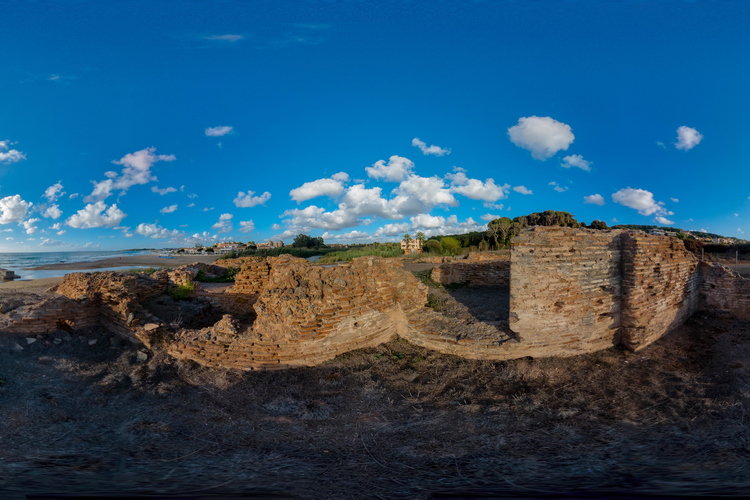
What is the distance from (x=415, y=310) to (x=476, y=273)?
25.4 ft

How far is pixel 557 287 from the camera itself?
5.54m

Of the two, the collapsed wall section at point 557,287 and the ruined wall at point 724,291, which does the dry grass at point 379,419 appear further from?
the ruined wall at point 724,291

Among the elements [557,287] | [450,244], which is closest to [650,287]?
[557,287]

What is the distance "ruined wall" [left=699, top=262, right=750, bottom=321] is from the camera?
683 cm

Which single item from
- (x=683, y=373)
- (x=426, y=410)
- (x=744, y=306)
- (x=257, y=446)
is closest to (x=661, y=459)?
(x=426, y=410)

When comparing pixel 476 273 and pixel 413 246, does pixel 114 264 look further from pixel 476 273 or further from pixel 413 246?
pixel 476 273

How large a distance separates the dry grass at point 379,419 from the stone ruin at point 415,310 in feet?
1.03

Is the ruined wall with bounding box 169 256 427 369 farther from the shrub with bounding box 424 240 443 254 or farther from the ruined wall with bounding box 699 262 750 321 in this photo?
the shrub with bounding box 424 240 443 254

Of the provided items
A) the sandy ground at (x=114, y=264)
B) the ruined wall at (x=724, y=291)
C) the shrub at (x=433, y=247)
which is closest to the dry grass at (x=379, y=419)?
the ruined wall at (x=724, y=291)

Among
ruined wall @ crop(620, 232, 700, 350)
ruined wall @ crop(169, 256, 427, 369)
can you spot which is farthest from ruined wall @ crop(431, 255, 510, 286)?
ruined wall @ crop(169, 256, 427, 369)

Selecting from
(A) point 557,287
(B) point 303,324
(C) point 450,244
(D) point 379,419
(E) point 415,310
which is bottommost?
(D) point 379,419

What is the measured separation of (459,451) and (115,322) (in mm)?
6732

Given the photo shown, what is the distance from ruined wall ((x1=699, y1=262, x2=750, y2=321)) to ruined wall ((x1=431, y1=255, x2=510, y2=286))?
5779mm

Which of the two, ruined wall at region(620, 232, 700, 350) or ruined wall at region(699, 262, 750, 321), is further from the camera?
ruined wall at region(699, 262, 750, 321)
